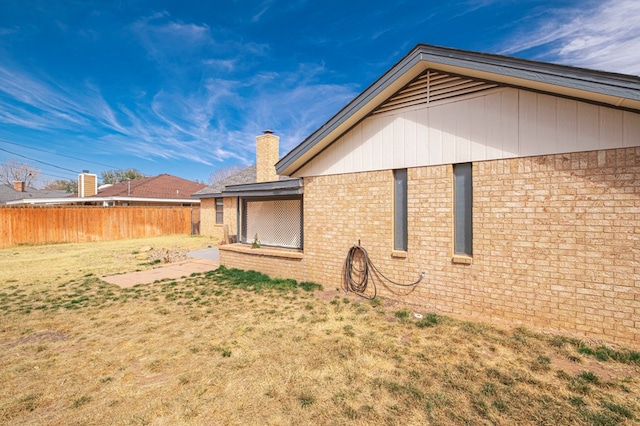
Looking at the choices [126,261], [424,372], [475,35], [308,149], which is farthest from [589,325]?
[126,261]

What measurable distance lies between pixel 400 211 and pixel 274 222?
173 inches

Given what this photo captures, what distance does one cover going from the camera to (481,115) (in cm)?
507

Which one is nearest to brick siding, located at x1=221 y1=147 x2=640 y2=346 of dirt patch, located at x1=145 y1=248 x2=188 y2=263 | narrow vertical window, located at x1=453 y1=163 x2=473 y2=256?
narrow vertical window, located at x1=453 y1=163 x2=473 y2=256

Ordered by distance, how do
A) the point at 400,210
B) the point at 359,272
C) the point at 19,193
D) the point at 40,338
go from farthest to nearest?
1. the point at 19,193
2. the point at 359,272
3. the point at 400,210
4. the point at 40,338

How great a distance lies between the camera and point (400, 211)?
6.07m

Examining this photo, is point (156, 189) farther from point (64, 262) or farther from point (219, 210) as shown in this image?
point (64, 262)

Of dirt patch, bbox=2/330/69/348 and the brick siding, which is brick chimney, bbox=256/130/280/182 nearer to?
the brick siding

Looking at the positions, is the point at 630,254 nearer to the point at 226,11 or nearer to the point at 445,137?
the point at 445,137

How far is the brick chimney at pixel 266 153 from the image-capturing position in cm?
1197

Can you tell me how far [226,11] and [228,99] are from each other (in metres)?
14.6

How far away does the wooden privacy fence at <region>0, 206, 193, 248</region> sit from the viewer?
1545cm

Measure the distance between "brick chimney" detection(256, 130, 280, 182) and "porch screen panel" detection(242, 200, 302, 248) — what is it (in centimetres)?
242

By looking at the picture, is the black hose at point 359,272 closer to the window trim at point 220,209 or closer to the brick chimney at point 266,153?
the brick chimney at point 266,153

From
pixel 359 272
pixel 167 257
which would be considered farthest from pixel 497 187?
pixel 167 257
